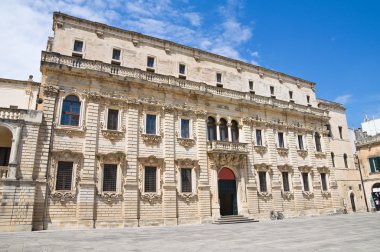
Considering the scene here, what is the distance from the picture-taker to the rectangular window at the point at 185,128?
2292 cm

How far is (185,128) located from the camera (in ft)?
75.8

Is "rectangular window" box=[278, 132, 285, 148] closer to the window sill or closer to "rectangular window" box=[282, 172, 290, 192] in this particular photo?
"rectangular window" box=[282, 172, 290, 192]

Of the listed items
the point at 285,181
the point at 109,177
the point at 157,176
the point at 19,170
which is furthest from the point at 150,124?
the point at 285,181

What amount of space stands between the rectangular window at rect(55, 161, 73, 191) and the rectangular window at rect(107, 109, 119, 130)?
3784 millimetres

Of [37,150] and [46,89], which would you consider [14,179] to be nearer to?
[37,150]

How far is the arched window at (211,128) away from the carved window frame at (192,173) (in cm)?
310

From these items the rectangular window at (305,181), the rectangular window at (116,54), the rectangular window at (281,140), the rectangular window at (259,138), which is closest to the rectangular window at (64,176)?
the rectangular window at (116,54)

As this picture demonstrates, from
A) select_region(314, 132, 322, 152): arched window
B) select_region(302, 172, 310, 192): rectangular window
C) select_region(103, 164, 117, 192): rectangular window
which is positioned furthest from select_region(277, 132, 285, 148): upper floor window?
select_region(103, 164, 117, 192): rectangular window

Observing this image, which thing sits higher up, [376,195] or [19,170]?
[19,170]

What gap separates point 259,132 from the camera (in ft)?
88.8

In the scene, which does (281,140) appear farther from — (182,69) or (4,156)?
(4,156)

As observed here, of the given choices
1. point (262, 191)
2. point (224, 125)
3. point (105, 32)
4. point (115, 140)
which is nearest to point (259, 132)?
point (224, 125)

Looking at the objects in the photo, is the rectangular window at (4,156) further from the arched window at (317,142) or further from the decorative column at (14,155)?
the arched window at (317,142)

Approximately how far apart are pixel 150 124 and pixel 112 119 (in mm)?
2926
